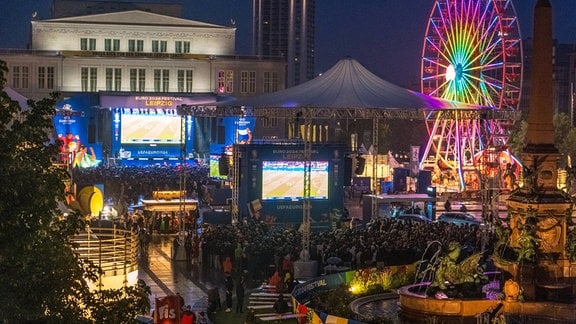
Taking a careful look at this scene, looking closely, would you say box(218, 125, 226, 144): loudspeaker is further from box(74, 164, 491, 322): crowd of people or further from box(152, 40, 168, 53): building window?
box(74, 164, 491, 322): crowd of people

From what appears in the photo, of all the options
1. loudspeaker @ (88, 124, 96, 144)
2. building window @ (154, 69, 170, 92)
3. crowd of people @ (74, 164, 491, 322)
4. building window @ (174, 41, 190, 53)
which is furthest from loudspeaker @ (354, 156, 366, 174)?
building window @ (174, 41, 190, 53)

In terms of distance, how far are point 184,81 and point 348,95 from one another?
157 feet

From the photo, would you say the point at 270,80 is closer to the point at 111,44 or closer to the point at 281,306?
the point at 111,44

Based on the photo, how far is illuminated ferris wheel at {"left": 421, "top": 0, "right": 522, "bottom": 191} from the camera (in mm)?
54163

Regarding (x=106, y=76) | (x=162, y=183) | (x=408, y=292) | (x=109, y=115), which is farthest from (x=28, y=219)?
(x=106, y=76)

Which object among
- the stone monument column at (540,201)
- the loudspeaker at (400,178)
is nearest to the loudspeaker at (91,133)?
the loudspeaker at (400,178)

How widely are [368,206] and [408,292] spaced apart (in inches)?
826

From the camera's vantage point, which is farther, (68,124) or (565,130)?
(565,130)

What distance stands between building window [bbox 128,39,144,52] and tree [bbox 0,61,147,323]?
238ft

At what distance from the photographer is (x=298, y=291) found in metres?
24.9

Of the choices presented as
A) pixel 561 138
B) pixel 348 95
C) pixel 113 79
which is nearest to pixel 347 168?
pixel 348 95

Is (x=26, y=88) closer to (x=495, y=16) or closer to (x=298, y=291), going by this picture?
(x=495, y=16)

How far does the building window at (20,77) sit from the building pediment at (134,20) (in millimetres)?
4586

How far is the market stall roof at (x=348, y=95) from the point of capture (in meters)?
35.8
